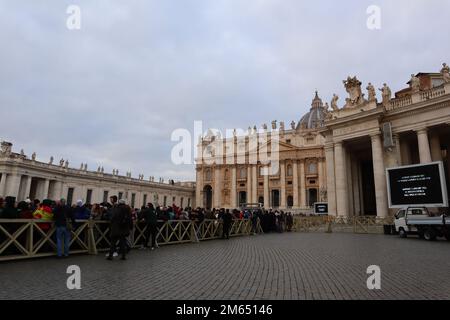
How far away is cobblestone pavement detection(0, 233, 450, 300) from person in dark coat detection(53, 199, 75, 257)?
0.43 m

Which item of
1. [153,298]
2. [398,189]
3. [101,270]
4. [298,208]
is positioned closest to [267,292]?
[153,298]

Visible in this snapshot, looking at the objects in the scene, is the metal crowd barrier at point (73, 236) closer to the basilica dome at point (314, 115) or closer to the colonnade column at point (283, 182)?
the colonnade column at point (283, 182)

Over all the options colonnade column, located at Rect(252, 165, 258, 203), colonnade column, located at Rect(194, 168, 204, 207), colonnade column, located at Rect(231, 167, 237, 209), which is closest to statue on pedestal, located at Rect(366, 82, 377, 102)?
colonnade column, located at Rect(252, 165, 258, 203)

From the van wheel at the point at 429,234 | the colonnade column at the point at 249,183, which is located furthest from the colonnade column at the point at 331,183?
the colonnade column at the point at 249,183

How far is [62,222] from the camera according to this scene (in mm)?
8977

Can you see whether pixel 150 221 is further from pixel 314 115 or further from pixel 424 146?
pixel 314 115

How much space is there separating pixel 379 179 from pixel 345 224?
446 cm

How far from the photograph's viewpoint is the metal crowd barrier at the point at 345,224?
2131 centimetres

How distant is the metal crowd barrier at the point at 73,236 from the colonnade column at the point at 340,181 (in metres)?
15.8

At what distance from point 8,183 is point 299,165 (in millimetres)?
50620

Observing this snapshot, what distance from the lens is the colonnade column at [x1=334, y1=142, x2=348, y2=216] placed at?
25750 mm

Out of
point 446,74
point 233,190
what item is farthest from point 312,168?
point 446,74

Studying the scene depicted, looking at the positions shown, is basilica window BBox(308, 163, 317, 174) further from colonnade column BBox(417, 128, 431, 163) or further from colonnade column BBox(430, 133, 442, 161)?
colonnade column BBox(417, 128, 431, 163)

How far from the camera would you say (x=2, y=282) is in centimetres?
570
